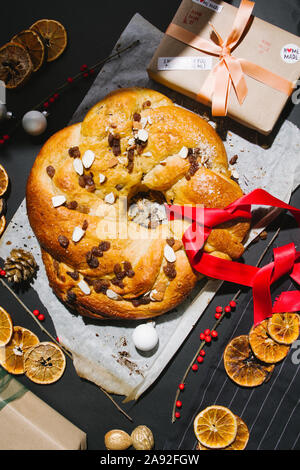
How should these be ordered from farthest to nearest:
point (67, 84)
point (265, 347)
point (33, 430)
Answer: point (67, 84)
point (265, 347)
point (33, 430)

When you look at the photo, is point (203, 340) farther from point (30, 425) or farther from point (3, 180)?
point (3, 180)

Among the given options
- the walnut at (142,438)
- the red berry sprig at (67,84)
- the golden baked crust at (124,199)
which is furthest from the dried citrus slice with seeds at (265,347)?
the red berry sprig at (67,84)

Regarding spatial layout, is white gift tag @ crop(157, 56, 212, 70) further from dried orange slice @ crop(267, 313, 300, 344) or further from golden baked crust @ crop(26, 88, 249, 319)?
dried orange slice @ crop(267, 313, 300, 344)

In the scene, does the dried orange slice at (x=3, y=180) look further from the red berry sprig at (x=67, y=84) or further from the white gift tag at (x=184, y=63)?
the white gift tag at (x=184, y=63)

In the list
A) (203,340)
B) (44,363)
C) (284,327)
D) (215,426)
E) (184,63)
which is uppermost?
(184,63)

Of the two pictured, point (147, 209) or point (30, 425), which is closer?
point (30, 425)

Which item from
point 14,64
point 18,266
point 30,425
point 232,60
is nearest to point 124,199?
point 18,266

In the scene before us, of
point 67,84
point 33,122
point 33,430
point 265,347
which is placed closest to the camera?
point 33,430
